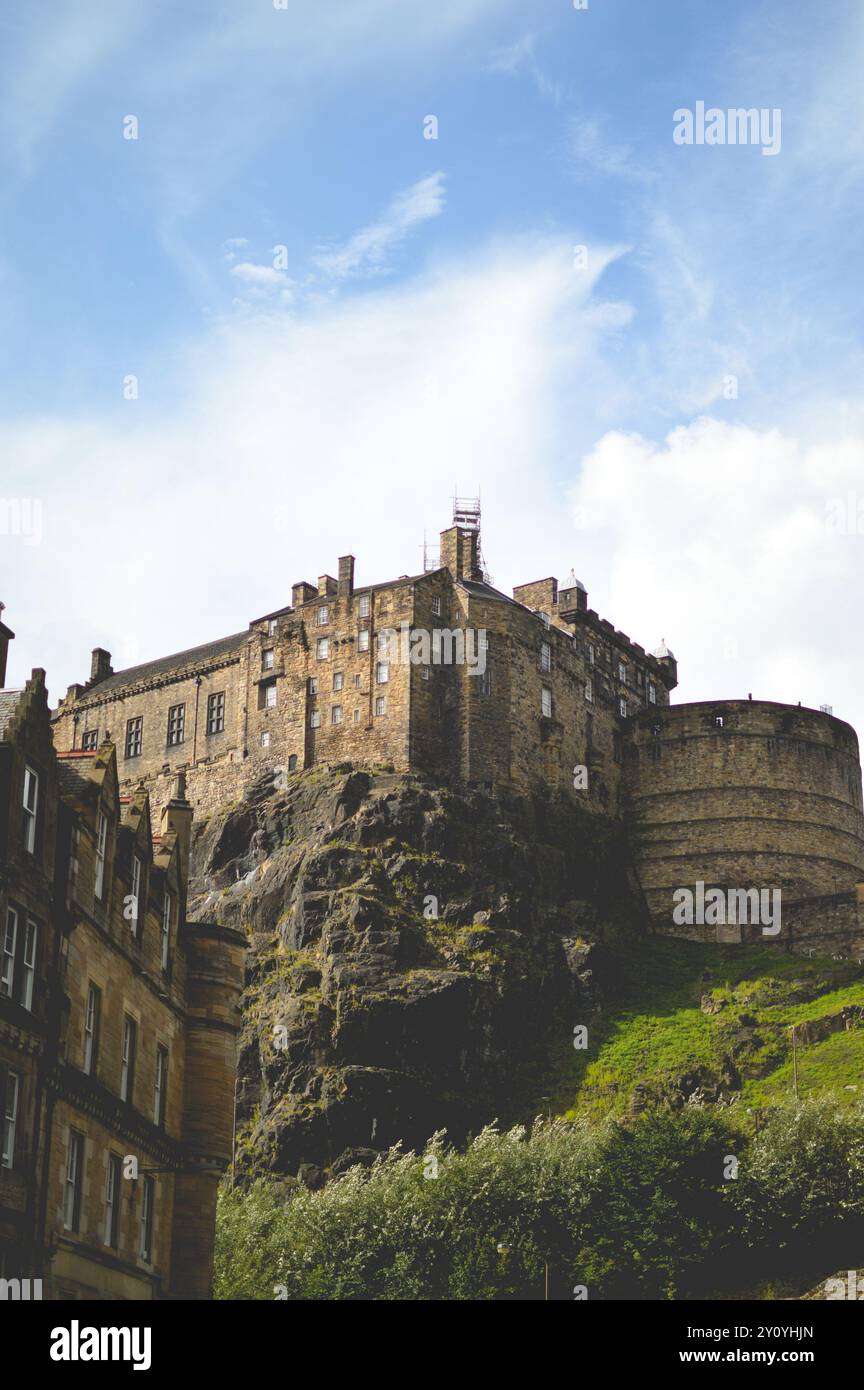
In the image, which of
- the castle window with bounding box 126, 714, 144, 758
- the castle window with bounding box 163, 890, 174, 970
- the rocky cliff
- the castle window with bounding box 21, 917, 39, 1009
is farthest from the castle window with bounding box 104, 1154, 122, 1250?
the castle window with bounding box 126, 714, 144, 758

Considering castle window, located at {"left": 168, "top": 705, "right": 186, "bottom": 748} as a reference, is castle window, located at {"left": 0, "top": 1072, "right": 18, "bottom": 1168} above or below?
below

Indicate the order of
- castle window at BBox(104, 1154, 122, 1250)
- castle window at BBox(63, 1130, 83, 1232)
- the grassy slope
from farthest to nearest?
1. the grassy slope
2. castle window at BBox(104, 1154, 122, 1250)
3. castle window at BBox(63, 1130, 83, 1232)

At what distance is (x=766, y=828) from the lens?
87.5 m

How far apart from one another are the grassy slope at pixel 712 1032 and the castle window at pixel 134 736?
84.9 ft

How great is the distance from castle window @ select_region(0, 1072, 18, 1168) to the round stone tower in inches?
2341

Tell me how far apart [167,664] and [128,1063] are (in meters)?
58.8

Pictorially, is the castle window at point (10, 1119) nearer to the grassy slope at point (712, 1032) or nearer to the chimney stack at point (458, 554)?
the grassy slope at point (712, 1032)

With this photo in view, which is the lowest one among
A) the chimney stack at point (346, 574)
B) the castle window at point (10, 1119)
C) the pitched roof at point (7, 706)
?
the castle window at point (10, 1119)

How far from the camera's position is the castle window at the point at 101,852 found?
1319 inches

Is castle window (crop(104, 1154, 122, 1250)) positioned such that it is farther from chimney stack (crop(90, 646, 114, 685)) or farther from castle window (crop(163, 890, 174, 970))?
chimney stack (crop(90, 646, 114, 685))

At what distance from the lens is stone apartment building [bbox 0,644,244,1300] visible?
29469 mm
